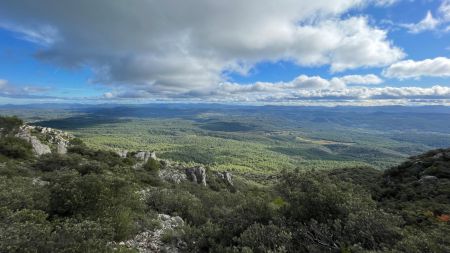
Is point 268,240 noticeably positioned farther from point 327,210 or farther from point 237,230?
point 327,210

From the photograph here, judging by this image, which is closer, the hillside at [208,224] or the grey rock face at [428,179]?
the hillside at [208,224]

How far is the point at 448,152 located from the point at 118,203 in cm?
4729

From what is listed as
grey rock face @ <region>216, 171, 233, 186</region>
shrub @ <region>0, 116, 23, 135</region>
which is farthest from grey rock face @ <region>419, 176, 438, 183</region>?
shrub @ <region>0, 116, 23, 135</region>

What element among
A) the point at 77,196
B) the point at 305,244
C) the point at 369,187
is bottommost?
the point at 369,187

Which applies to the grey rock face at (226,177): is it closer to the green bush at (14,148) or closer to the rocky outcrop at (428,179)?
the rocky outcrop at (428,179)

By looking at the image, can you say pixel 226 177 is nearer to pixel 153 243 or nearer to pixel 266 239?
pixel 153 243

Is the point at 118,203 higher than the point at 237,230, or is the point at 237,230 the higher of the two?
the point at 118,203

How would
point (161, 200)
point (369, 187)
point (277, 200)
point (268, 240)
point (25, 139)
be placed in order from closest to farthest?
point (268, 240) < point (277, 200) < point (161, 200) < point (369, 187) < point (25, 139)

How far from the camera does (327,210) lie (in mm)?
12719

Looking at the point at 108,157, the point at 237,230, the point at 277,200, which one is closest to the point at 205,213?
the point at 277,200

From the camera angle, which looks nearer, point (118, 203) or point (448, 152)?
point (118, 203)

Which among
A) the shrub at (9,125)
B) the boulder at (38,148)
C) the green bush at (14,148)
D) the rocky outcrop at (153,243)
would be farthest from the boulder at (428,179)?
the shrub at (9,125)

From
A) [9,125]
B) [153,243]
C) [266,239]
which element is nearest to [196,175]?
[9,125]

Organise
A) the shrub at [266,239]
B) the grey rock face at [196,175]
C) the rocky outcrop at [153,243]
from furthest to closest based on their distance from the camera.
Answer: the grey rock face at [196,175], the rocky outcrop at [153,243], the shrub at [266,239]
